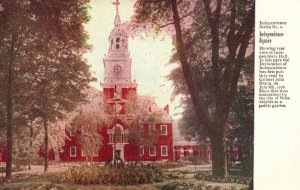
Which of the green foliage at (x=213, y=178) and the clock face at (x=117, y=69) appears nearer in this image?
the clock face at (x=117, y=69)

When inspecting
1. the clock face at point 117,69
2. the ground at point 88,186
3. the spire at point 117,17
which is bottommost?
the ground at point 88,186

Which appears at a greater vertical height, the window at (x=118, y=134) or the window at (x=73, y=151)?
the window at (x=118, y=134)

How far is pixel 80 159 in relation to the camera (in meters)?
4.59

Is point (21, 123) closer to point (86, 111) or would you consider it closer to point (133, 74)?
point (86, 111)

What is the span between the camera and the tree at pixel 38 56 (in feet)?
15.2

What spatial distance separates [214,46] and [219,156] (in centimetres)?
101

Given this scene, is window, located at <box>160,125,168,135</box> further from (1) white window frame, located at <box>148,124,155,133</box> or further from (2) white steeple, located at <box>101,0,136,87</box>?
(2) white steeple, located at <box>101,0,136,87</box>

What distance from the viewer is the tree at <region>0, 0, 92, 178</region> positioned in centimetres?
464

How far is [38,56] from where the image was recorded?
15.3 feet

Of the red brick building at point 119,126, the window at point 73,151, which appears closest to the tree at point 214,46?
the red brick building at point 119,126

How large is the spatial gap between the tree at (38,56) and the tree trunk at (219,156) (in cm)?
130

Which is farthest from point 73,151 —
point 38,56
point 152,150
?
point 38,56

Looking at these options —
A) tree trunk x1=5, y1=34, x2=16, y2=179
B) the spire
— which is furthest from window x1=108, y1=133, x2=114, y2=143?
the spire

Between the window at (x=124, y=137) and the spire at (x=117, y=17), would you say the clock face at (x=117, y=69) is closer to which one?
the spire at (x=117, y=17)
